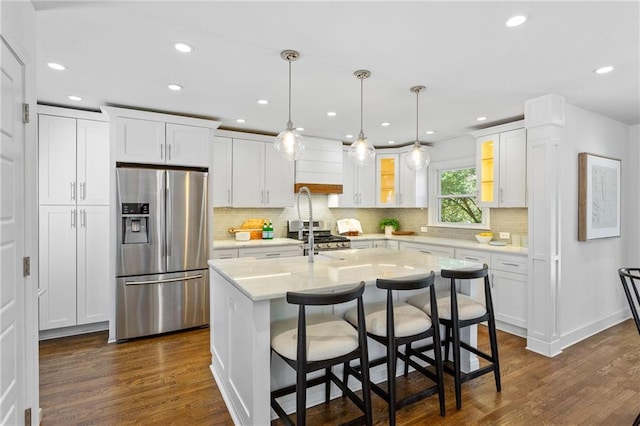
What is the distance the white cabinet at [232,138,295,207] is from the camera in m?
4.61

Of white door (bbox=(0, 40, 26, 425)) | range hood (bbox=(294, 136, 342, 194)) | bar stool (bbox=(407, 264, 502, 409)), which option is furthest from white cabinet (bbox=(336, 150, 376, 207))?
white door (bbox=(0, 40, 26, 425))

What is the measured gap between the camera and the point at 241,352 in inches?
83.4

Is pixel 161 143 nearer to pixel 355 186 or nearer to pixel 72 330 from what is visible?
pixel 72 330

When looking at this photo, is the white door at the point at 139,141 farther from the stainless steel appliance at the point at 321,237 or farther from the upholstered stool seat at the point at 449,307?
the upholstered stool seat at the point at 449,307

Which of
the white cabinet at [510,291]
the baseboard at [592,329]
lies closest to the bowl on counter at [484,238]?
the white cabinet at [510,291]

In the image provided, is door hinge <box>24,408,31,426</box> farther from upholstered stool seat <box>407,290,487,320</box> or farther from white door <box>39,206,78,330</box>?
upholstered stool seat <box>407,290,487,320</box>

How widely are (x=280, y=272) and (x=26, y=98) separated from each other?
1.80 meters

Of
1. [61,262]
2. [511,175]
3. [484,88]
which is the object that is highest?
[484,88]

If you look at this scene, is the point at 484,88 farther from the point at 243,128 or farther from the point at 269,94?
the point at 243,128

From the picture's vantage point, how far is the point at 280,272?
2.45 m

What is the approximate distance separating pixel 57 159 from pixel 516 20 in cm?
432

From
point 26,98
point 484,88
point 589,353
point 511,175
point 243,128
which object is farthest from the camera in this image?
point 243,128

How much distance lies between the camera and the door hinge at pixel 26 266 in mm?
1761

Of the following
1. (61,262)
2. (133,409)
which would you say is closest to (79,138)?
(61,262)
